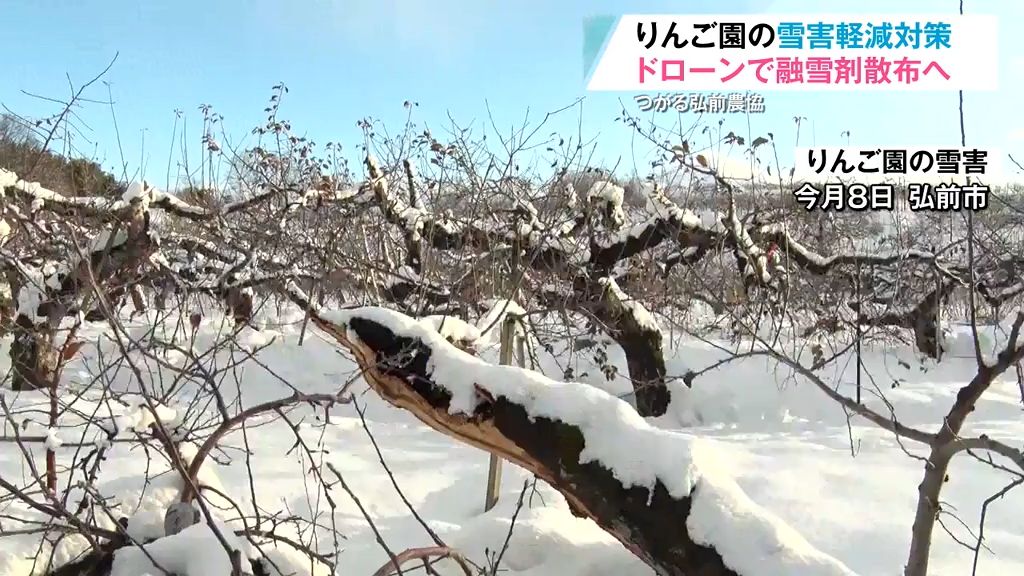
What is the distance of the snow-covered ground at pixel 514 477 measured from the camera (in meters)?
1.93

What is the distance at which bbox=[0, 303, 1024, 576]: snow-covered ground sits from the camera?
1.93 meters

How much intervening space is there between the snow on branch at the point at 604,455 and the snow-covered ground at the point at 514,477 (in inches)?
6.3

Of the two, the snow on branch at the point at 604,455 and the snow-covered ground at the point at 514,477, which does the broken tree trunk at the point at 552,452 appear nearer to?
the snow on branch at the point at 604,455

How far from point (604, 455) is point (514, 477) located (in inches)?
91.1

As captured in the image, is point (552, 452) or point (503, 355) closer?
point (552, 452)

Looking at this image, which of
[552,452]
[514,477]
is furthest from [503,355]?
[552,452]

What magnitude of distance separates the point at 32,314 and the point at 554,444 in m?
4.80

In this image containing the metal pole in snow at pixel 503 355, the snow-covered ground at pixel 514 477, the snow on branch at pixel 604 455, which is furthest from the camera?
the metal pole in snow at pixel 503 355

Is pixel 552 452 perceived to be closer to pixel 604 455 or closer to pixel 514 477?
pixel 604 455

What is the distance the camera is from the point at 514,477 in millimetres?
3918

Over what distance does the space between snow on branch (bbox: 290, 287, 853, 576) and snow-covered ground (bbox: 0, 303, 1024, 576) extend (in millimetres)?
159

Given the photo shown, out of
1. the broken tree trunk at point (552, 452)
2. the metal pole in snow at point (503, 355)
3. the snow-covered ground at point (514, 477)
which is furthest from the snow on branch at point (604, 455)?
the metal pole in snow at point (503, 355)

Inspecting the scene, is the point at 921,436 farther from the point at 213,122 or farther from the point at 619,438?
the point at 213,122

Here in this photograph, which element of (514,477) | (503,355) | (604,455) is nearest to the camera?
(604,455)
